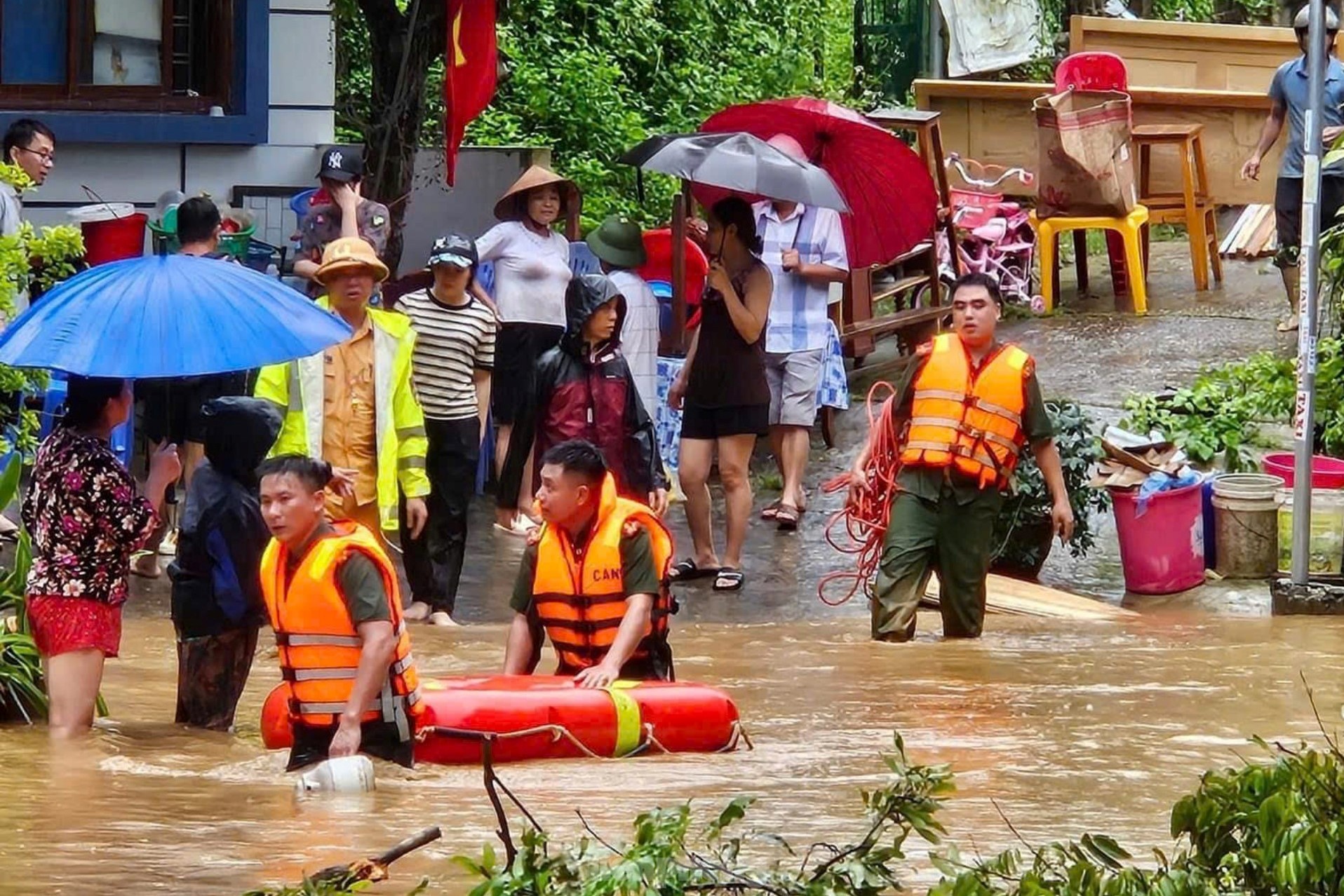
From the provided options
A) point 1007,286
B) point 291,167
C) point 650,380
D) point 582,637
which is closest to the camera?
point 582,637

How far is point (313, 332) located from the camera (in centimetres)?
826

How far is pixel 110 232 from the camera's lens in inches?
496

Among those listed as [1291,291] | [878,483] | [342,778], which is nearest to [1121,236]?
[1291,291]

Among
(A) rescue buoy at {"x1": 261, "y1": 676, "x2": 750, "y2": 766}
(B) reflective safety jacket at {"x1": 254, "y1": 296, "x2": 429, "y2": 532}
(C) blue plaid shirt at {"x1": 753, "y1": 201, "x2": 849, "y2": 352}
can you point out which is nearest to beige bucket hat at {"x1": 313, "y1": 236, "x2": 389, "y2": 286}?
(B) reflective safety jacket at {"x1": 254, "y1": 296, "x2": 429, "y2": 532}

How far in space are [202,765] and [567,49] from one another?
1521cm

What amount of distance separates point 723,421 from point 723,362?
0.31 meters

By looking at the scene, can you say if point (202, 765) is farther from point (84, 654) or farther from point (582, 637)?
point (582, 637)

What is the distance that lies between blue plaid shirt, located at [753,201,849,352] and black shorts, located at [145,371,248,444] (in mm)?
3097

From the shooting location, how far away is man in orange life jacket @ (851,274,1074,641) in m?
10.1

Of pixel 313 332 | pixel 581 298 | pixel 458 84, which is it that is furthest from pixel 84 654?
pixel 458 84

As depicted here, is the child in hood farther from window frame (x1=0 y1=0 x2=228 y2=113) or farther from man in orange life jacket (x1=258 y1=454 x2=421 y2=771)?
window frame (x1=0 y1=0 x2=228 y2=113)

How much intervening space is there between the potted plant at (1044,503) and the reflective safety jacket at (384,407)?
11.2 feet

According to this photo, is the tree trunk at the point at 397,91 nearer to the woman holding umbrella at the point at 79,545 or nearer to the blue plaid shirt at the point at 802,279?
the blue plaid shirt at the point at 802,279

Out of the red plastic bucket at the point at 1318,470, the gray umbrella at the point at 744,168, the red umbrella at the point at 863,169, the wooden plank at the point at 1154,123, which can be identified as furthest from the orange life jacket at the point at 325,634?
the wooden plank at the point at 1154,123
